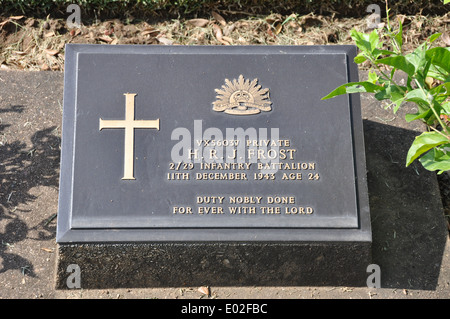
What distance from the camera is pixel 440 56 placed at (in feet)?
7.34

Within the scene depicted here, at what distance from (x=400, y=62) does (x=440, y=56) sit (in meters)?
0.20

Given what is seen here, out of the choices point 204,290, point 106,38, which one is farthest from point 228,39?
point 204,290

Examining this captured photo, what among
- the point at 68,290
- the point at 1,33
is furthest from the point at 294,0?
the point at 68,290

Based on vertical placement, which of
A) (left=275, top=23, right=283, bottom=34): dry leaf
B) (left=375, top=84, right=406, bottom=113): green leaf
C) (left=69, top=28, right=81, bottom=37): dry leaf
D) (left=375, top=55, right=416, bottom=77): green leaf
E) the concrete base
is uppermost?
(left=275, top=23, right=283, bottom=34): dry leaf

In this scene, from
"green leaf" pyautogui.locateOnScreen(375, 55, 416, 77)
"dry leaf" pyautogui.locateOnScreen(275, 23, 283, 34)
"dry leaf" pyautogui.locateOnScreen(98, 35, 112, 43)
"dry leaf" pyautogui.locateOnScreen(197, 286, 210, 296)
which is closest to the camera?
"green leaf" pyautogui.locateOnScreen(375, 55, 416, 77)

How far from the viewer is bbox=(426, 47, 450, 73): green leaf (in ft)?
7.28

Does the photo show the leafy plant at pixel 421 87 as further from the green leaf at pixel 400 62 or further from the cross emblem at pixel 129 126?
the cross emblem at pixel 129 126

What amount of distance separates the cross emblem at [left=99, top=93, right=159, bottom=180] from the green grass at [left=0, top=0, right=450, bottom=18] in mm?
1447

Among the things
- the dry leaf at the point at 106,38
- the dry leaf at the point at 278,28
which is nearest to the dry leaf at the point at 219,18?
the dry leaf at the point at 278,28

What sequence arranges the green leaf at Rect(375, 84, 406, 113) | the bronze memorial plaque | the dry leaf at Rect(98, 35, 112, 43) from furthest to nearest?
the dry leaf at Rect(98, 35, 112, 43) < the bronze memorial plaque < the green leaf at Rect(375, 84, 406, 113)

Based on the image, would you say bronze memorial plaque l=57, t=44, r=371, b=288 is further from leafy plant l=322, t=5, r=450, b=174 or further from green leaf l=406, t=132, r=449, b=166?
green leaf l=406, t=132, r=449, b=166

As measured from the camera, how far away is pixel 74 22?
4418 millimetres

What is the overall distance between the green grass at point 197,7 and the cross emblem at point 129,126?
1447mm

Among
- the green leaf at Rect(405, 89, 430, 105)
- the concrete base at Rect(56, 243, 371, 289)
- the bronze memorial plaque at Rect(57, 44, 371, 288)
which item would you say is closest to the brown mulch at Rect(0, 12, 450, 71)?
the bronze memorial plaque at Rect(57, 44, 371, 288)
